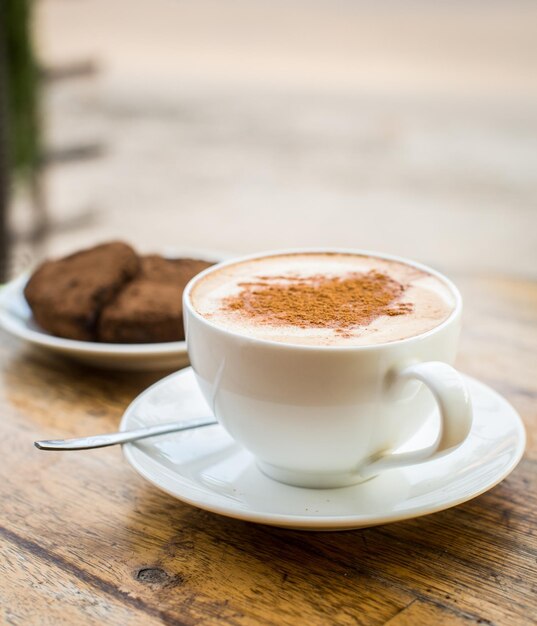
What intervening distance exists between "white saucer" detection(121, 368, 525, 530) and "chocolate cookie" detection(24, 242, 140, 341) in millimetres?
234

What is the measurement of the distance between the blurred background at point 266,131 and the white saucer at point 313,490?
214cm

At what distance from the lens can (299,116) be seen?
5.75m

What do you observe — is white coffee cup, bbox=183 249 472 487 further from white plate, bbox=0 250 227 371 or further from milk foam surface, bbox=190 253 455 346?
white plate, bbox=0 250 227 371

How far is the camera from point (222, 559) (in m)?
0.67

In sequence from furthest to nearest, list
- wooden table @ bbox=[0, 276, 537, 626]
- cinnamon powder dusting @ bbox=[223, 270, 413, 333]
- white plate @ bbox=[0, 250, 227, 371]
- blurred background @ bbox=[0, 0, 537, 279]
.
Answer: blurred background @ bbox=[0, 0, 537, 279], white plate @ bbox=[0, 250, 227, 371], cinnamon powder dusting @ bbox=[223, 270, 413, 333], wooden table @ bbox=[0, 276, 537, 626]

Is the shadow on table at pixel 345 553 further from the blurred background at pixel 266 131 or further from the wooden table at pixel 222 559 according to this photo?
the blurred background at pixel 266 131

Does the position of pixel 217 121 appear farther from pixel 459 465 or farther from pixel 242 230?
pixel 459 465

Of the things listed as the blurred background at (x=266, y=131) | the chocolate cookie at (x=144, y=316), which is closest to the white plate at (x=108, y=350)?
the chocolate cookie at (x=144, y=316)

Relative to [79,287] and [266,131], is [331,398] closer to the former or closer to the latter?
[79,287]

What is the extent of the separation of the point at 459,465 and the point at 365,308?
17 centimetres

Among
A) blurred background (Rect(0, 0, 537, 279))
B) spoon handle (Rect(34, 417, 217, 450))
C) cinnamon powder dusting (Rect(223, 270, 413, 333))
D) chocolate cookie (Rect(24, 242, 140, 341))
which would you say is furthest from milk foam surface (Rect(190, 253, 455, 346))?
blurred background (Rect(0, 0, 537, 279))

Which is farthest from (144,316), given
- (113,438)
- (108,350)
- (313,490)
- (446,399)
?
(446,399)

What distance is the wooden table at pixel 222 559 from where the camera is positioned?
1.99ft

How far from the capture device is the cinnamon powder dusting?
0.73 m
